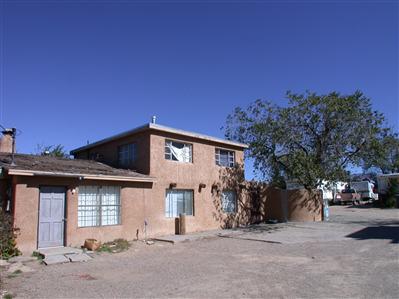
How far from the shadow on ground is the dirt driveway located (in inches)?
7.2

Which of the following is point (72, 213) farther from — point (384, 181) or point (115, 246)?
point (384, 181)

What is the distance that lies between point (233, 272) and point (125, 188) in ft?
26.6

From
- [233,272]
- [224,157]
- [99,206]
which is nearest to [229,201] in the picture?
[224,157]

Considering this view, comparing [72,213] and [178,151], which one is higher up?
[178,151]

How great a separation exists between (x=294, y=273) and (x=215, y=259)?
3060 millimetres

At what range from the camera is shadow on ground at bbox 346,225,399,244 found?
16.5m

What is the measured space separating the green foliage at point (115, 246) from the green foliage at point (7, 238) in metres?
2.90

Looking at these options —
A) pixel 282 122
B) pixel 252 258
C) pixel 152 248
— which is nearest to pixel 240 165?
pixel 282 122

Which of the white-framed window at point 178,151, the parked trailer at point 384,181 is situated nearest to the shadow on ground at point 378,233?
the white-framed window at point 178,151

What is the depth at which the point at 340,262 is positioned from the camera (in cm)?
1148

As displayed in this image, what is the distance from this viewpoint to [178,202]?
1991cm

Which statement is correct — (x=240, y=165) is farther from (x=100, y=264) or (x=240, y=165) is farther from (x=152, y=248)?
(x=100, y=264)

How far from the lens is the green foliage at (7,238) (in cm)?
1241

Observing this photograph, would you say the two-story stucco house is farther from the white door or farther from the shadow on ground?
the shadow on ground
